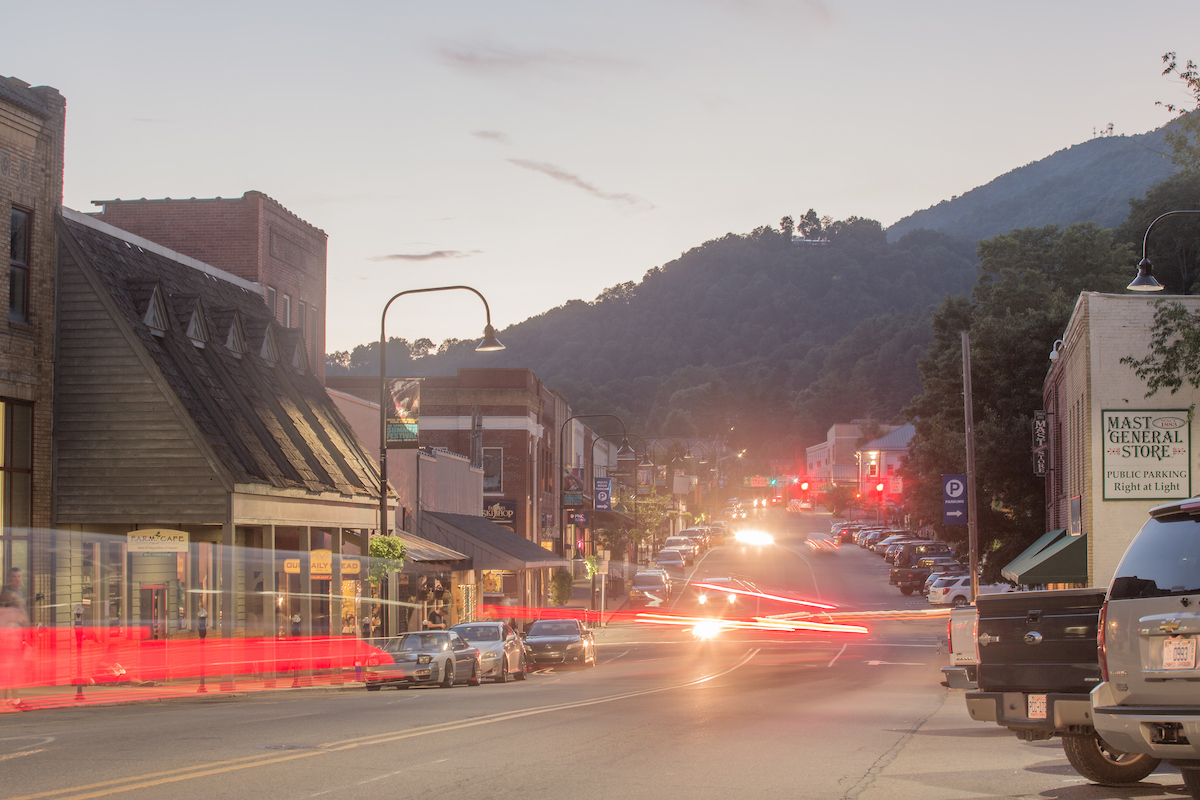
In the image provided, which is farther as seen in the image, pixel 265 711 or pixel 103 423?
pixel 103 423

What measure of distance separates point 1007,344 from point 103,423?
33.7 m

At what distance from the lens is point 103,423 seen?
2492 cm

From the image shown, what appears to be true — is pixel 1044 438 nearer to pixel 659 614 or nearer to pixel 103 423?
pixel 659 614

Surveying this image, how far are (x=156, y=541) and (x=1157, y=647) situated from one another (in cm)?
2026

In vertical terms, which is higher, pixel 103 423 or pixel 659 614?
pixel 103 423

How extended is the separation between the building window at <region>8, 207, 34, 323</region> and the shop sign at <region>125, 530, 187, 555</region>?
15.7 feet

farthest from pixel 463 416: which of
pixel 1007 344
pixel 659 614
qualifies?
pixel 1007 344

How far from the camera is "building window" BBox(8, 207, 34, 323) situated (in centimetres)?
2348

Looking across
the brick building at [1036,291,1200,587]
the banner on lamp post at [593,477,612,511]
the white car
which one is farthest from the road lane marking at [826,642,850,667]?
the banner on lamp post at [593,477,612,511]

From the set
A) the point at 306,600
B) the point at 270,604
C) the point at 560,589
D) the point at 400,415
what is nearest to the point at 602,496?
the point at 560,589

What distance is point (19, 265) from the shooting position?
23.6 m

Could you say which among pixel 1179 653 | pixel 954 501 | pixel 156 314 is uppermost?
pixel 156 314

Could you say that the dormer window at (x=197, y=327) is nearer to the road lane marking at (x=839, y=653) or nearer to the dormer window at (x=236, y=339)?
the dormer window at (x=236, y=339)

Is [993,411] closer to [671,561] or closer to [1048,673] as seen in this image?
[671,561]
